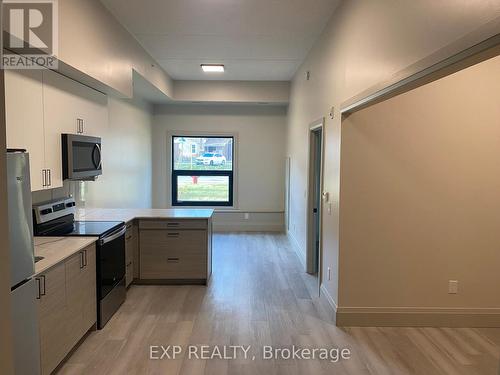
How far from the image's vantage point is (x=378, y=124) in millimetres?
3428

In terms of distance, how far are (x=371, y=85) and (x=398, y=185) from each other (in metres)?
1.12

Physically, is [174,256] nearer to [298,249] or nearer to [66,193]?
[66,193]

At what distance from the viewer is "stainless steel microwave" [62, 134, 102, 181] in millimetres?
3330

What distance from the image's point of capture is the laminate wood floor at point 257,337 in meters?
2.85

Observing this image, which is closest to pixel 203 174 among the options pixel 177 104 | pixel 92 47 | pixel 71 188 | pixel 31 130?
pixel 177 104

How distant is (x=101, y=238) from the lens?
3373mm

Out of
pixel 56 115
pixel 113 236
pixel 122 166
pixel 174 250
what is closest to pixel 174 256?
pixel 174 250

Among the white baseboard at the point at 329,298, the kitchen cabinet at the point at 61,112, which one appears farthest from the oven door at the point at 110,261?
the white baseboard at the point at 329,298

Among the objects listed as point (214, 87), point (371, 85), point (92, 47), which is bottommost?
point (371, 85)

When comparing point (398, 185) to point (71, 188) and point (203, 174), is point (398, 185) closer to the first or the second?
point (71, 188)

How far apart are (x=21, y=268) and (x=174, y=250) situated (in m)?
2.48

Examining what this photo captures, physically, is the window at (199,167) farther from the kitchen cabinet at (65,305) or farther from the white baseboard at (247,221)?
the kitchen cabinet at (65,305)

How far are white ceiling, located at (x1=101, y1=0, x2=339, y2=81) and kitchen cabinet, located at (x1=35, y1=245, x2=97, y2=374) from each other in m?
2.32

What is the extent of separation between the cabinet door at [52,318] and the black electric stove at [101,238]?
612mm
